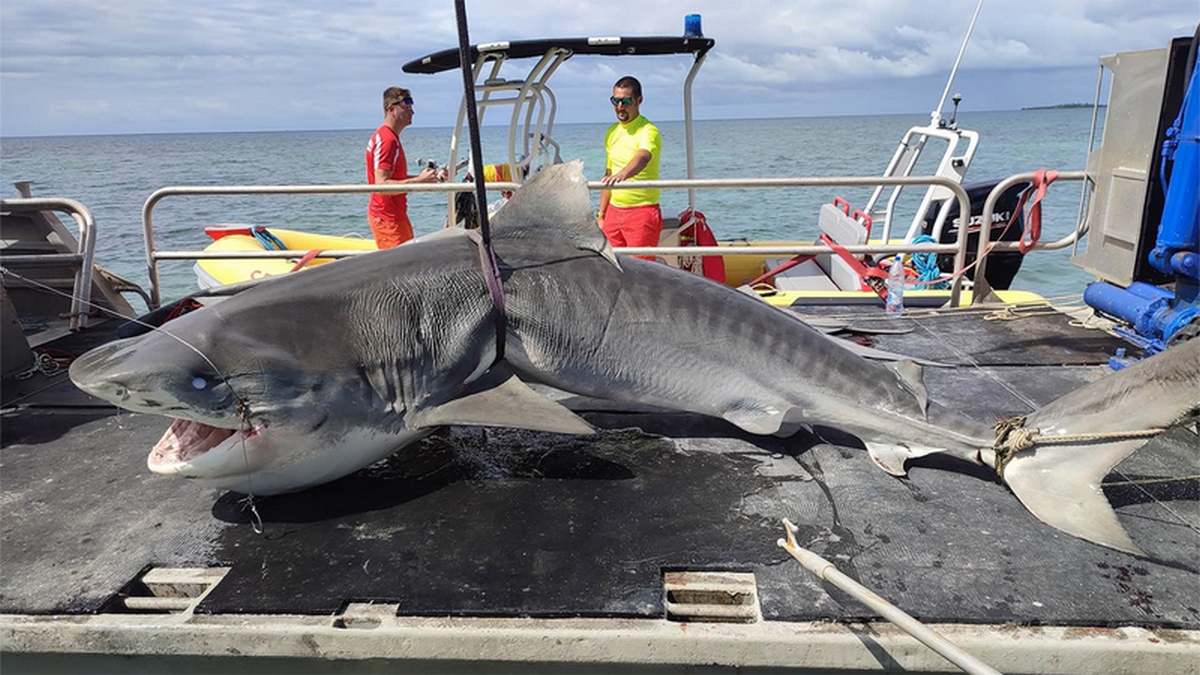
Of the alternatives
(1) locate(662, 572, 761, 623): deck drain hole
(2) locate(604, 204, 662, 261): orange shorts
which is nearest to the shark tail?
(1) locate(662, 572, 761, 623): deck drain hole

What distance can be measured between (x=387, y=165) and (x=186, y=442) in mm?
5108

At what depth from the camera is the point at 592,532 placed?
110 inches

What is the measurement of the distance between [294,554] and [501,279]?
1.33 metres

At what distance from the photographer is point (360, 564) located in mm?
2633

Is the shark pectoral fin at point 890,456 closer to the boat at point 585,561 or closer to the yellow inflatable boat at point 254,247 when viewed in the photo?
the boat at point 585,561

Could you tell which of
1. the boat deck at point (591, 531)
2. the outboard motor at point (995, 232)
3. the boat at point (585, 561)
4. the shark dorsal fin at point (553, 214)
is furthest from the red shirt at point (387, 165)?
the outboard motor at point (995, 232)

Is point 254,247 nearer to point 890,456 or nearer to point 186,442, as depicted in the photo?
point 186,442

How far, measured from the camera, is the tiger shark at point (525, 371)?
2623 mm

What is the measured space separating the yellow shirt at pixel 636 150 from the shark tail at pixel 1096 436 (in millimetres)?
5043

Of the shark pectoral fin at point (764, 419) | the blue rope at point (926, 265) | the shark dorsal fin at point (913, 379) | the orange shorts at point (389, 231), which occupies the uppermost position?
the orange shorts at point (389, 231)

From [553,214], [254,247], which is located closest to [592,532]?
[553,214]

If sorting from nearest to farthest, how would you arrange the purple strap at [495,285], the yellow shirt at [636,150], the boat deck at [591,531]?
the boat deck at [591,531], the purple strap at [495,285], the yellow shirt at [636,150]

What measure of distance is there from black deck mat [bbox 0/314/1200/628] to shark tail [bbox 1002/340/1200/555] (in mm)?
85

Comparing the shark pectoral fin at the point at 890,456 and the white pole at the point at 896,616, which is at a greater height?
the white pole at the point at 896,616
